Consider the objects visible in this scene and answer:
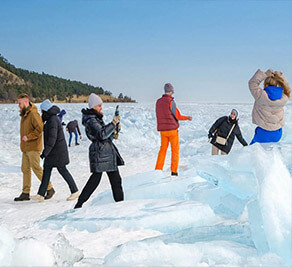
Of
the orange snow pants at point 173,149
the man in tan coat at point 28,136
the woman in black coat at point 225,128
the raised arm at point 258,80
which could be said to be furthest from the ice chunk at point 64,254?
the woman in black coat at point 225,128

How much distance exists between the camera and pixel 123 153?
10.5 metres

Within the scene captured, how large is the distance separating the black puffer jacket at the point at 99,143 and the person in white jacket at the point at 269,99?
1694 mm

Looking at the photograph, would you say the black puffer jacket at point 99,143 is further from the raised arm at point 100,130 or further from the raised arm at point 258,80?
the raised arm at point 258,80

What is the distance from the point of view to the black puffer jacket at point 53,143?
4.62 meters

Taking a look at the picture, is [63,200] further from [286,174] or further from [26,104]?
[286,174]

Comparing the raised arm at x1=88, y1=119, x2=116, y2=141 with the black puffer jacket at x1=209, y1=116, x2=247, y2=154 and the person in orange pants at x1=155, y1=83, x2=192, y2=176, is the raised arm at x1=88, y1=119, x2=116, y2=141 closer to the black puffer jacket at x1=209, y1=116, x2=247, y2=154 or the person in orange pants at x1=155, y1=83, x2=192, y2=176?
the person in orange pants at x1=155, y1=83, x2=192, y2=176

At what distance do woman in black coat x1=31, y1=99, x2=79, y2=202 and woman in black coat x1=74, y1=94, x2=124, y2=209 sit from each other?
119 cm

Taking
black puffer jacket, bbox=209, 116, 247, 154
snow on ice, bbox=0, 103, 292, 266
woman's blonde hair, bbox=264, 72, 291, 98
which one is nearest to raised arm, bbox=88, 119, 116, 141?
snow on ice, bbox=0, 103, 292, 266

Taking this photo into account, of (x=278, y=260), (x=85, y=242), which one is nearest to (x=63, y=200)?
(x=85, y=242)

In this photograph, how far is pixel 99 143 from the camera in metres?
3.55

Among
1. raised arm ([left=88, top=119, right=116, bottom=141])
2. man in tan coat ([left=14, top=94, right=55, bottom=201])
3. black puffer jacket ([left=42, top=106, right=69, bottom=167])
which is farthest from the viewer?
man in tan coat ([left=14, top=94, right=55, bottom=201])

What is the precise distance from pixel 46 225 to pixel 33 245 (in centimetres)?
130

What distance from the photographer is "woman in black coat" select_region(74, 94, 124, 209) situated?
3.49m

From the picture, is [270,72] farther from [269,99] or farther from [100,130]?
[100,130]
